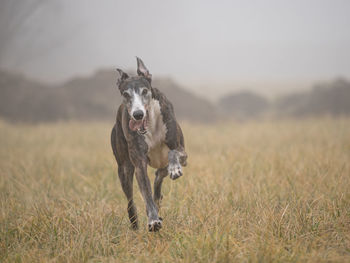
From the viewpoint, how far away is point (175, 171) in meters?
3.25

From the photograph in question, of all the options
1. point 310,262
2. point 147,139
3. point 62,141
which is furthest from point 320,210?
→ point 62,141

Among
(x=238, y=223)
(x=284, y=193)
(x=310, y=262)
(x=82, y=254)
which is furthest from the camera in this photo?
(x=284, y=193)

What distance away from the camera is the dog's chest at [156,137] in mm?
3527

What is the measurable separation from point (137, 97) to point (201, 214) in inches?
60.8

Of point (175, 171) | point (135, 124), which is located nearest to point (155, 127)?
point (135, 124)

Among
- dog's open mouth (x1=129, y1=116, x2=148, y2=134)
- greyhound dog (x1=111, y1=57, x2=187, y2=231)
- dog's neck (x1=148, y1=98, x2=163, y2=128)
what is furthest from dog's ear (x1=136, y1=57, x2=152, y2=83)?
dog's open mouth (x1=129, y1=116, x2=148, y2=134)

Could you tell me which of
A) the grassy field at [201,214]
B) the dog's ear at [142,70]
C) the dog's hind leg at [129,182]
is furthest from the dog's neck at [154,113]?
the grassy field at [201,214]

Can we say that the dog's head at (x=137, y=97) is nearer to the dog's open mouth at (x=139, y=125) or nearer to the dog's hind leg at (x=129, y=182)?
the dog's open mouth at (x=139, y=125)

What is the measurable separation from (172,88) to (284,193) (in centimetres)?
1451

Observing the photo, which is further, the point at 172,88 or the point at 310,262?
the point at 172,88

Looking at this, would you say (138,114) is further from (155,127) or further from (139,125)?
(155,127)

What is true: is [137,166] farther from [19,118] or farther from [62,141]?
[19,118]

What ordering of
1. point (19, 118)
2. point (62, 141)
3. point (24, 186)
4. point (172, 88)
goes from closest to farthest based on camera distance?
point (24, 186), point (62, 141), point (19, 118), point (172, 88)

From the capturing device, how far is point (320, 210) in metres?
4.08
